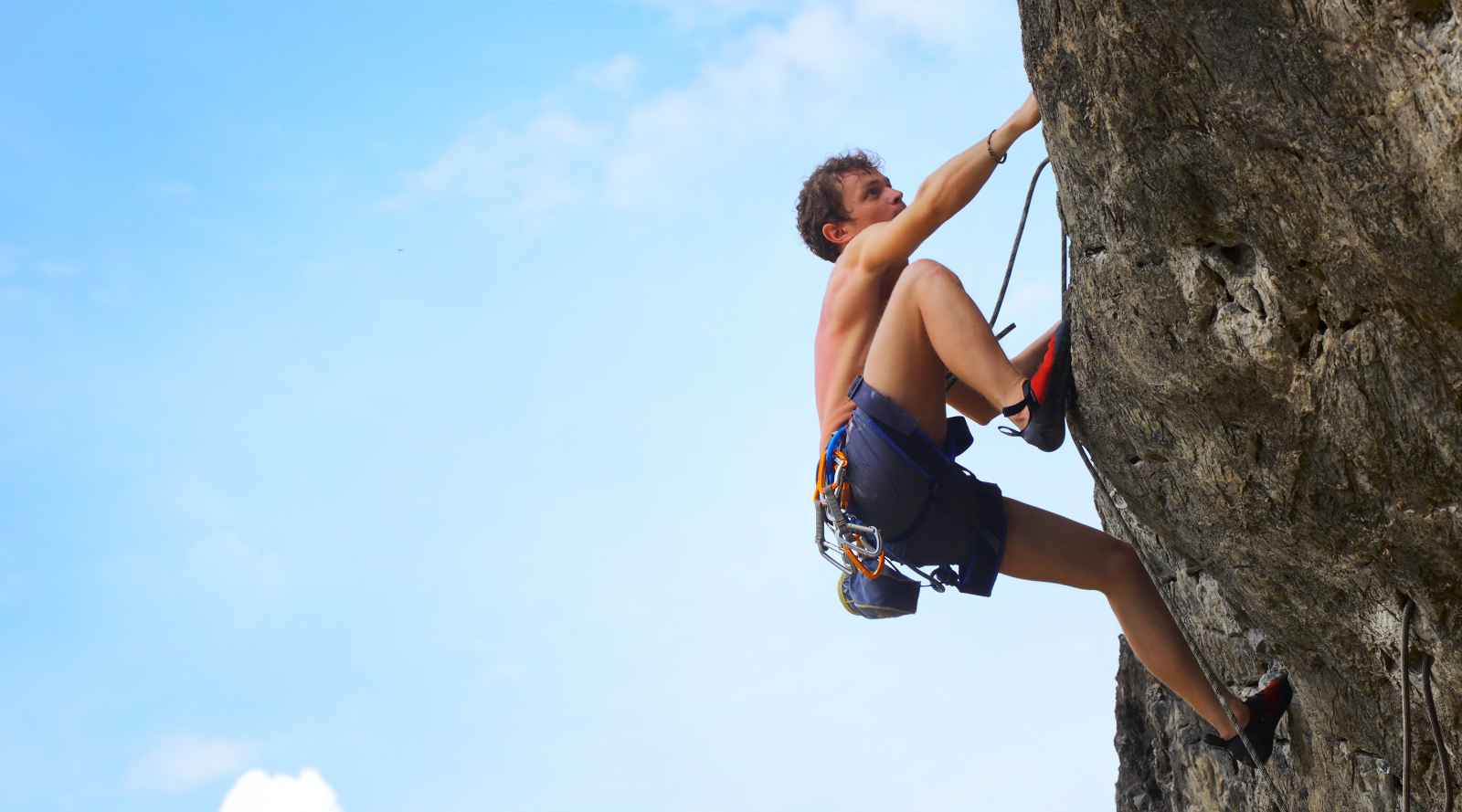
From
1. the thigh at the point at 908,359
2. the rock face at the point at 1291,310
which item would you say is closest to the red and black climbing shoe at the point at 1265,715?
the rock face at the point at 1291,310

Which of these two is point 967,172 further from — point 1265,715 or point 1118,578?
point 1265,715

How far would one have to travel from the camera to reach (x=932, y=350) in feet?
16.5

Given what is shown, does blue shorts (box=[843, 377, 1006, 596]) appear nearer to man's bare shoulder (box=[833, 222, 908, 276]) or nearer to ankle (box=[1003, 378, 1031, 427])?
ankle (box=[1003, 378, 1031, 427])

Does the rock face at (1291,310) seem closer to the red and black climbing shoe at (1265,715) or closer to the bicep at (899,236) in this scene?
the red and black climbing shoe at (1265,715)

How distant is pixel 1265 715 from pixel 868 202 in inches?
104

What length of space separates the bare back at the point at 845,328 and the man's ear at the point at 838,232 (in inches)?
16.1

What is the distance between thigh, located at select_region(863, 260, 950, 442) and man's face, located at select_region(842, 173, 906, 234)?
0.77 metres

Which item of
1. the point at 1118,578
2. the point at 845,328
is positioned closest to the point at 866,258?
the point at 845,328

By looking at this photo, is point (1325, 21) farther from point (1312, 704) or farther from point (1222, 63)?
point (1312, 704)

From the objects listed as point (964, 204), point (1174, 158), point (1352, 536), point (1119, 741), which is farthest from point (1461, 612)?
point (1119, 741)

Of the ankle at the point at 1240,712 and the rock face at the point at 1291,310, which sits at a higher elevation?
the rock face at the point at 1291,310

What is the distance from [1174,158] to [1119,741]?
472cm

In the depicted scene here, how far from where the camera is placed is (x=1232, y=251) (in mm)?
4328

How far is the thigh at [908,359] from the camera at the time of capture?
4.93 meters
